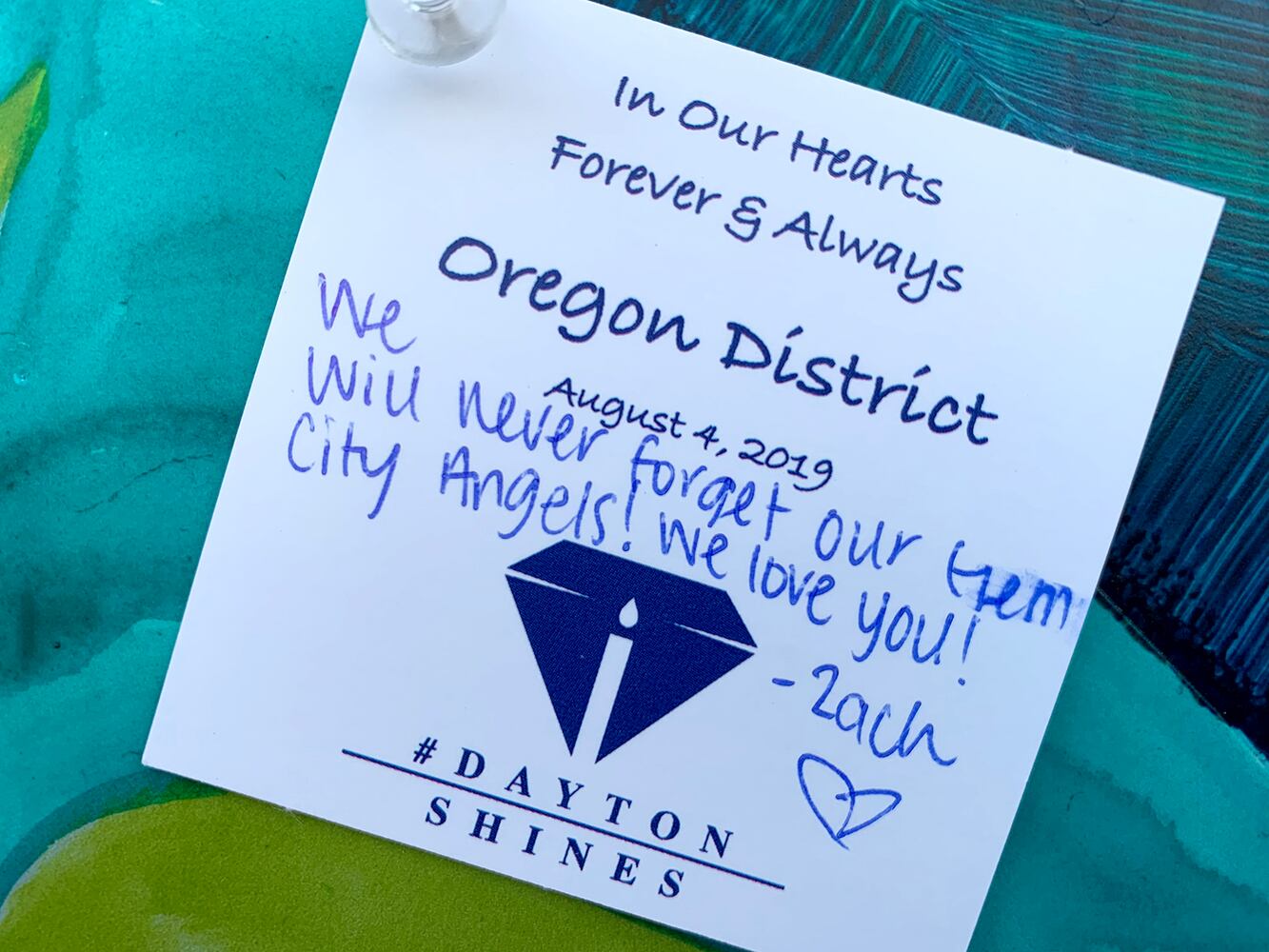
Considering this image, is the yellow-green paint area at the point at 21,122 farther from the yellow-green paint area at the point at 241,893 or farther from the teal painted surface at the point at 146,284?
the yellow-green paint area at the point at 241,893

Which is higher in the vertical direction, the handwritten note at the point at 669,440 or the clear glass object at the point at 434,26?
the clear glass object at the point at 434,26

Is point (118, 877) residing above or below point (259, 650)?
below

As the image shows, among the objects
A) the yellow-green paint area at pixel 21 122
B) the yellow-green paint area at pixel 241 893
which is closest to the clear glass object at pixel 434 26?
the yellow-green paint area at pixel 21 122

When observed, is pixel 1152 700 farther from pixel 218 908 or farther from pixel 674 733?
pixel 218 908

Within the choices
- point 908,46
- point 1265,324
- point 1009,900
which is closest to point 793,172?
point 908,46

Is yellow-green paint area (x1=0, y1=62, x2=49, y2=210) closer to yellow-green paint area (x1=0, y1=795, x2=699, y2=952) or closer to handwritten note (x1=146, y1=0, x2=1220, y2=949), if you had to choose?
handwritten note (x1=146, y1=0, x2=1220, y2=949)
